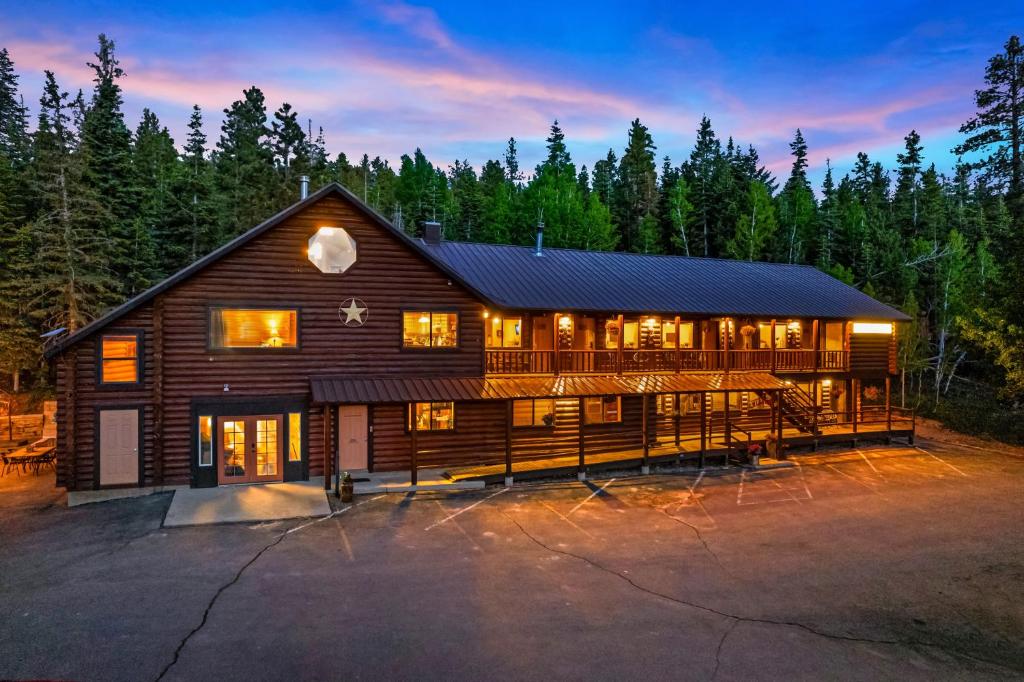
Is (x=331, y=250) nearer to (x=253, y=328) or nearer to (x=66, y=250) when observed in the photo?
(x=253, y=328)

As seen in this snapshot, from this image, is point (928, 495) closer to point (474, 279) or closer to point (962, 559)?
point (962, 559)

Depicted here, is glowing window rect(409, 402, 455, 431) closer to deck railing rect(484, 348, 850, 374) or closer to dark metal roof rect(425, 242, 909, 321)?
deck railing rect(484, 348, 850, 374)

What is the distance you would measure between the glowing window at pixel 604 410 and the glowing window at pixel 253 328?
11666 mm

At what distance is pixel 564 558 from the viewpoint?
39.5ft

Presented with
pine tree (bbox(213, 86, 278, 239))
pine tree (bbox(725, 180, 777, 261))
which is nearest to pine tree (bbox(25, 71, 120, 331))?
pine tree (bbox(213, 86, 278, 239))

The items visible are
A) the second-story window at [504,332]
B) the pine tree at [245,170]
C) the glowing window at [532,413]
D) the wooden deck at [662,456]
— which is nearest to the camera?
the wooden deck at [662,456]

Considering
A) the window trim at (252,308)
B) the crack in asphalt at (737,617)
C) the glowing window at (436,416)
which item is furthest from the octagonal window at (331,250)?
the crack in asphalt at (737,617)

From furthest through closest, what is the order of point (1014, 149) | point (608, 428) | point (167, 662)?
1. point (1014, 149)
2. point (608, 428)
3. point (167, 662)

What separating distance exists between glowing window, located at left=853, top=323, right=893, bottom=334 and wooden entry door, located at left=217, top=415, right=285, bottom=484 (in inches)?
1064

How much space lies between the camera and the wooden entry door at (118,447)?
55.6 ft

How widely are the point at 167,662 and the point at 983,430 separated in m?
35.8

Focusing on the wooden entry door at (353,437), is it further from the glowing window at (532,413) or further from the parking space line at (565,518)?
the parking space line at (565,518)

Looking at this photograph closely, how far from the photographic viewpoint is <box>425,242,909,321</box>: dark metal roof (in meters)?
23.6

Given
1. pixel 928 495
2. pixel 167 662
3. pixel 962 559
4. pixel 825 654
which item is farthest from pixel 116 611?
pixel 928 495
